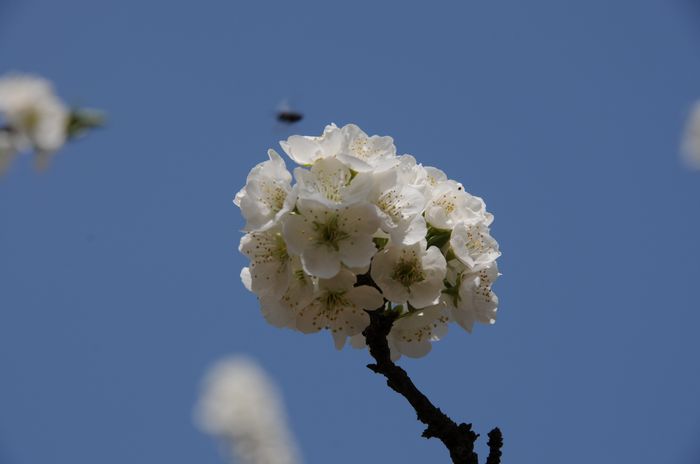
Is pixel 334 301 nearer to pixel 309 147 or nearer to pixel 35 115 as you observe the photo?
pixel 309 147

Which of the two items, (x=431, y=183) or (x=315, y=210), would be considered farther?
(x=431, y=183)

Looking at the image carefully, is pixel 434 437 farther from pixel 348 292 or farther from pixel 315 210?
pixel 315 210

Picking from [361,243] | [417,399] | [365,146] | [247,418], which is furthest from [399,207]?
[247,418]

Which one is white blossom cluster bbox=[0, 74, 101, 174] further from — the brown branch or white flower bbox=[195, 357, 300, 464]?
white flower bbox=[195, 357, 300, 464]

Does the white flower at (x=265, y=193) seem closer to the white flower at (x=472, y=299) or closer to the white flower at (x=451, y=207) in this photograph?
the white flower at (x=451, y=207)

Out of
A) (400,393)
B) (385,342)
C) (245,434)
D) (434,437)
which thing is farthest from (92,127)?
(245,434)

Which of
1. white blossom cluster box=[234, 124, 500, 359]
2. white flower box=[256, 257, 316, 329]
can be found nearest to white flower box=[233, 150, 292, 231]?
white blossom cluster box=[234, 124, 500, 359]
